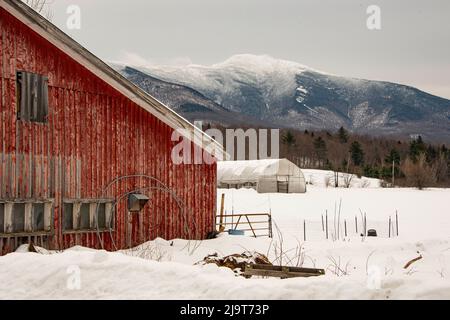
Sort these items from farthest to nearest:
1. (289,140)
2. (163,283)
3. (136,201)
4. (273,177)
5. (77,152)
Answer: (289,140) < (273,177) < (136,201) < (77,152) < (163,283)

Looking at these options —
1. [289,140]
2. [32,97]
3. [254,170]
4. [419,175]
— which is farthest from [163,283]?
[289,140]

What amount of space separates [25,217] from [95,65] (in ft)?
14.7

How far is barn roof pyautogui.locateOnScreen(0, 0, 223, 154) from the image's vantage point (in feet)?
42.4

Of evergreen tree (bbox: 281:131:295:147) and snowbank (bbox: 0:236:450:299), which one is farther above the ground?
evergreen tree (bbox: 281:131:295:147)

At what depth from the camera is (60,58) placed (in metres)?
13.8

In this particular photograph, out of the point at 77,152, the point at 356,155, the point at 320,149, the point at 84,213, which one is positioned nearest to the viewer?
the point at 77,152

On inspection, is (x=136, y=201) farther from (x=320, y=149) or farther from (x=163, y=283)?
(x=320, y=149)

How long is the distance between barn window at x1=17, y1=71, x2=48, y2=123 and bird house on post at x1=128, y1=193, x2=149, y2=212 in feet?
10.9

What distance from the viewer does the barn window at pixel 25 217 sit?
12930 mm

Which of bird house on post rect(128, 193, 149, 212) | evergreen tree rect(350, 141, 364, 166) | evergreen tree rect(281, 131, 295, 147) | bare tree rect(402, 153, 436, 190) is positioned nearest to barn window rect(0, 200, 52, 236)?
bird house on post rect(128, 193, 149, 212)

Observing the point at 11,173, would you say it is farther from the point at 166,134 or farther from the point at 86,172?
the point at 166,134

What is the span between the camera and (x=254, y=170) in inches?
2124

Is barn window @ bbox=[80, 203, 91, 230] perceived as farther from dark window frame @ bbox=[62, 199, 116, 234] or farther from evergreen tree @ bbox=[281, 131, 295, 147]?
evergreen tree @ bbox=[281, 131, 295, 147]

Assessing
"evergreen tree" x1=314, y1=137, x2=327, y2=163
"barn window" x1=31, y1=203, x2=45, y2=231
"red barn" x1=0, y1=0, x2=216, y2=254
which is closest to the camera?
"red barn" x1=0, y1=0, x2=216, y2=254
